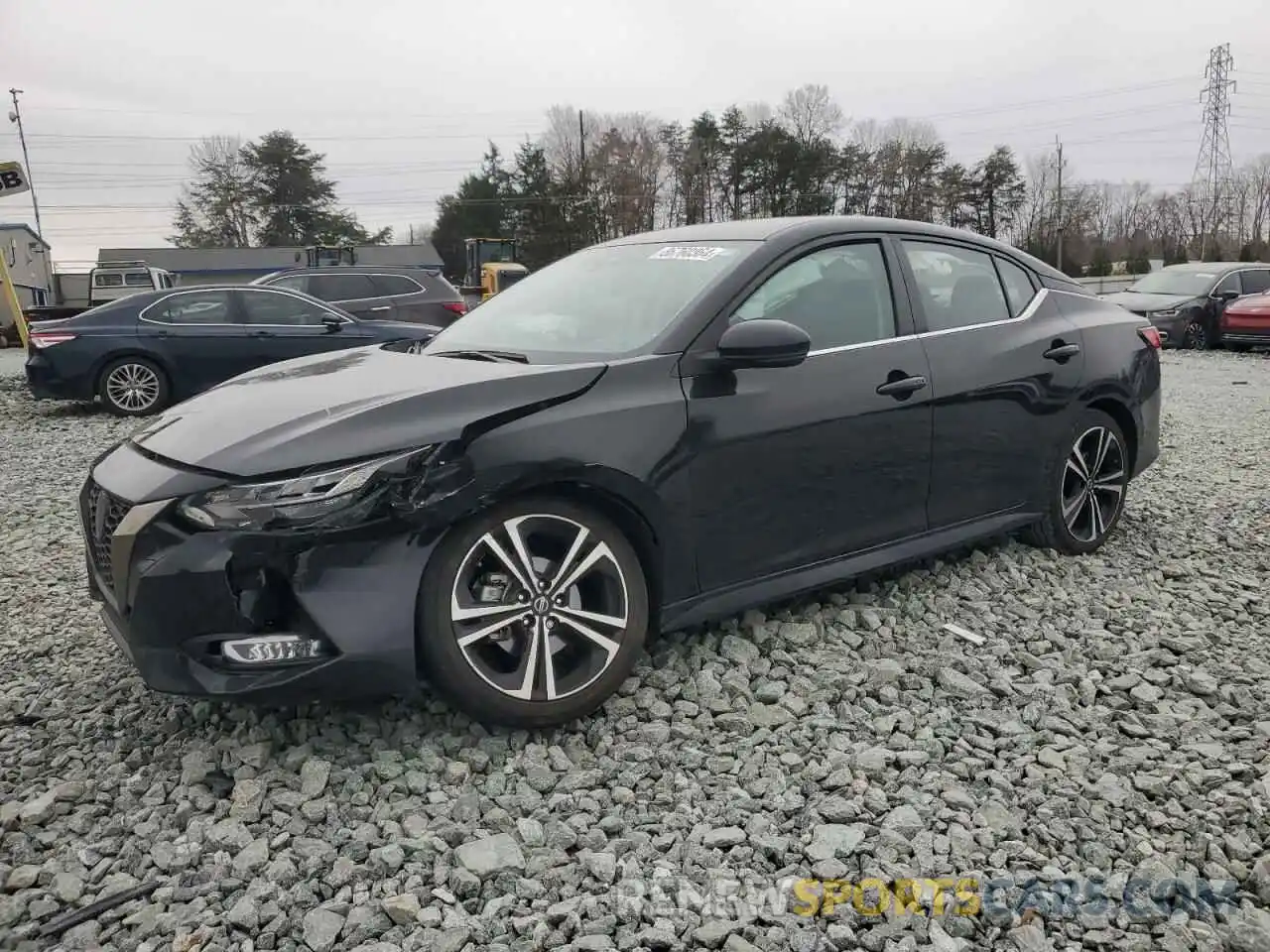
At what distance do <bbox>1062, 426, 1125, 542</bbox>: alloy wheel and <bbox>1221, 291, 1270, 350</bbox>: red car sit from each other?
14564 mm

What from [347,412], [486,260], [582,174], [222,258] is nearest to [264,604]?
[347,412]

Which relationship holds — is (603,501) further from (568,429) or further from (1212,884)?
(1212,884)

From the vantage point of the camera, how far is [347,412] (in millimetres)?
2842

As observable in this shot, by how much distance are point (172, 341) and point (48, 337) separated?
1195 millimetres

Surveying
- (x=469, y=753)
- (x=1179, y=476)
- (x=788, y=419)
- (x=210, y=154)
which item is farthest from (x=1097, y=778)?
(x=210, y=154)

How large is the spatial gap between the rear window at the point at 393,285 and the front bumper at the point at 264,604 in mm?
12458

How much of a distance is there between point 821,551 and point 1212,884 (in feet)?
5.22

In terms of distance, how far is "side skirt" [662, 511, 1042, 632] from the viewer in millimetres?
3254

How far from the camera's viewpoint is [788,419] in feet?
11.2

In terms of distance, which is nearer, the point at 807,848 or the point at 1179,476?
the point at 807,848

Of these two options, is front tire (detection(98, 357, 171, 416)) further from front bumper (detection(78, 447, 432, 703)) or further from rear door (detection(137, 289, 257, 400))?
front bumper (detection(78, 447, 432, 703))

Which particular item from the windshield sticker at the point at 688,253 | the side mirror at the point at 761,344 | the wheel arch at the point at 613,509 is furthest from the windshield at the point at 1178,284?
the wheel arch at the point at 613,509

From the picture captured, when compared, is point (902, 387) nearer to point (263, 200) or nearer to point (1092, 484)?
point (1092, 484)

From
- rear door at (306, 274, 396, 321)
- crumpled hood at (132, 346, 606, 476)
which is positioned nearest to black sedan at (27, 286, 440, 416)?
rear door at (306, 274, 396, 321)
